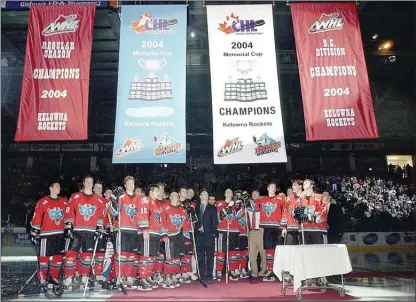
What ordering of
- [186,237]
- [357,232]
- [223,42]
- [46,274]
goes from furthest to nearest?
[357,232] → [186,237] → [223,42] → [46,274]

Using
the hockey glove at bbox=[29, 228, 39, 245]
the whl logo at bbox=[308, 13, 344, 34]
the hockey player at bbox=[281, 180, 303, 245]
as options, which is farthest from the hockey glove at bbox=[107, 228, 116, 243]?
the whl logo at bbox=[308, 13, 344, 34]

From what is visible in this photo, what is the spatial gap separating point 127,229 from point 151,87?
9.21 feet

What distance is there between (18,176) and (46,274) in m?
13.0

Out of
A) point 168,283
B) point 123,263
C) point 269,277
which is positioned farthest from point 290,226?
point 123,263

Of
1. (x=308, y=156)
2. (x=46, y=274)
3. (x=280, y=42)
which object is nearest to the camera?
(x=46, y=274)

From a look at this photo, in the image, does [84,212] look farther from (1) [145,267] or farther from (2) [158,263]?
(2) [158,263]

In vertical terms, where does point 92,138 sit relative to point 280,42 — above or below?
below

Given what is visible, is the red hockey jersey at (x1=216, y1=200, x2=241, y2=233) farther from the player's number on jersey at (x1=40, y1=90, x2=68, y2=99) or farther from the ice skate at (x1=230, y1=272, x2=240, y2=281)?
the player's number on jersey at (x1=40, y1=90, x2=68, y2=99)

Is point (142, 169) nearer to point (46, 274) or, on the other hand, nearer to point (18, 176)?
point (18, 176)

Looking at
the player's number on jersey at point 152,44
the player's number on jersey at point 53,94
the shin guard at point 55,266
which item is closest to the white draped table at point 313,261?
the shin guard at point 55,266

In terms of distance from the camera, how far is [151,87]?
7305 millimetres

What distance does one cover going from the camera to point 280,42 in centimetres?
1468

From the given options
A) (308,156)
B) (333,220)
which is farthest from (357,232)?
(308,156)

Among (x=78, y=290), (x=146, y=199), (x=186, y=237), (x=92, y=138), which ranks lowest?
(x=78, y=290)
